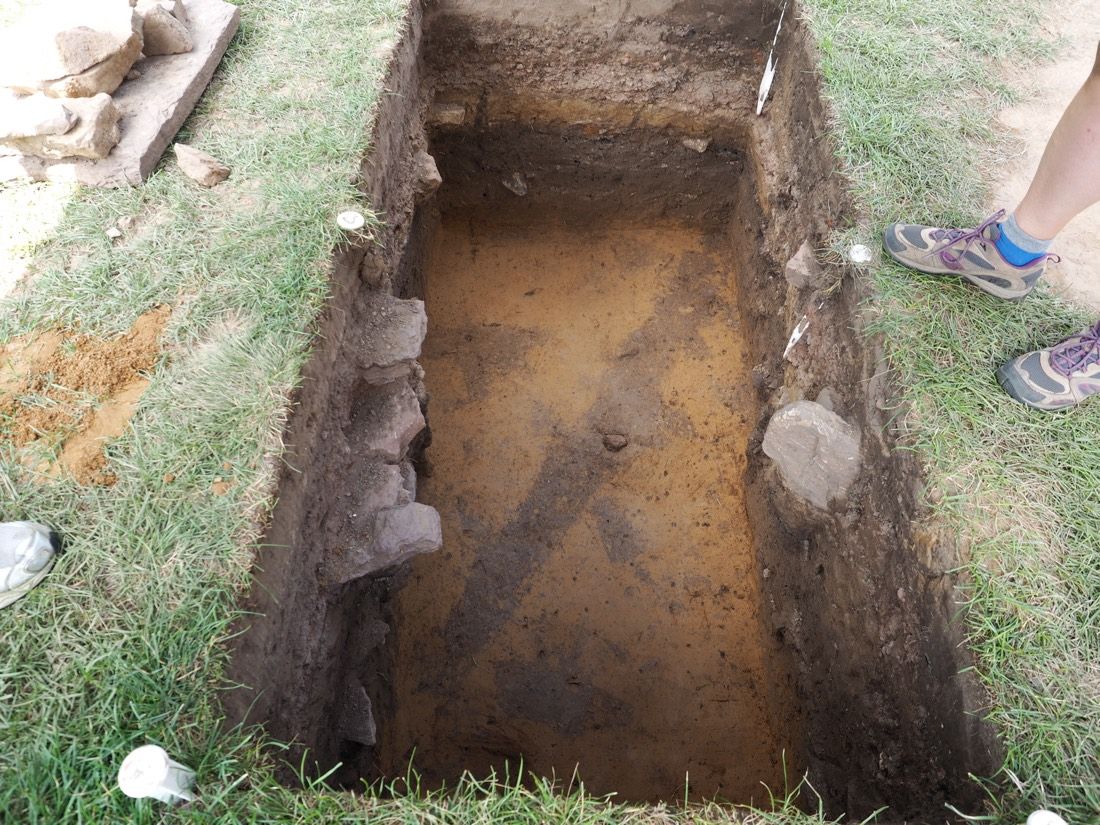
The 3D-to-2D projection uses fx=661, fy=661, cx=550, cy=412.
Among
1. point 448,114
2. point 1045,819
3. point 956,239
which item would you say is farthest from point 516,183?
point 1045,819

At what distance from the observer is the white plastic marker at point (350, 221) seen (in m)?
2.41

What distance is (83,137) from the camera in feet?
8.13

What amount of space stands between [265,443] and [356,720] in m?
1.12

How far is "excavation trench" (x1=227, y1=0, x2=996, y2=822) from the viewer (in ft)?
7.09

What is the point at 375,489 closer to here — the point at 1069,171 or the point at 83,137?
the point at 83,137

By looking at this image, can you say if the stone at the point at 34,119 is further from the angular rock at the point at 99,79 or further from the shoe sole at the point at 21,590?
the shoe sole at the point at 21,590

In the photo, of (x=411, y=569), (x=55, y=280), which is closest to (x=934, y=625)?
(x=411, y=569)

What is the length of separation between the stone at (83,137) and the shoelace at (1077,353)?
3.46 metres

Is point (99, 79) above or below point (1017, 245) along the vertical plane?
above

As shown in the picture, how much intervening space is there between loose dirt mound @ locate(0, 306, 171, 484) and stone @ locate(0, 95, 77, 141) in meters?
0.87

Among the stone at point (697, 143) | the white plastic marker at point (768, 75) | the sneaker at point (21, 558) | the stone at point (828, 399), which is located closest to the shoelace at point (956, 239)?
the stone at point (828, 399)

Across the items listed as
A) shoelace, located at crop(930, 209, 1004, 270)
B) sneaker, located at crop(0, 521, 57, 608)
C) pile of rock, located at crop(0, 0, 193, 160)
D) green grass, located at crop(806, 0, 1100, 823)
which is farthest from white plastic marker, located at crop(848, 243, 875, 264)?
pile of rock, located at crop(0, 0, 193, 160)

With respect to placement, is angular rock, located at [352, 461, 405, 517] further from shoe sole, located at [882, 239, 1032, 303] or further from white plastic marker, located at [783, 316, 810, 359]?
shoe sole, located at [882, 239, 1032, 303]

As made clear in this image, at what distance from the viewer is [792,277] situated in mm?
2924
